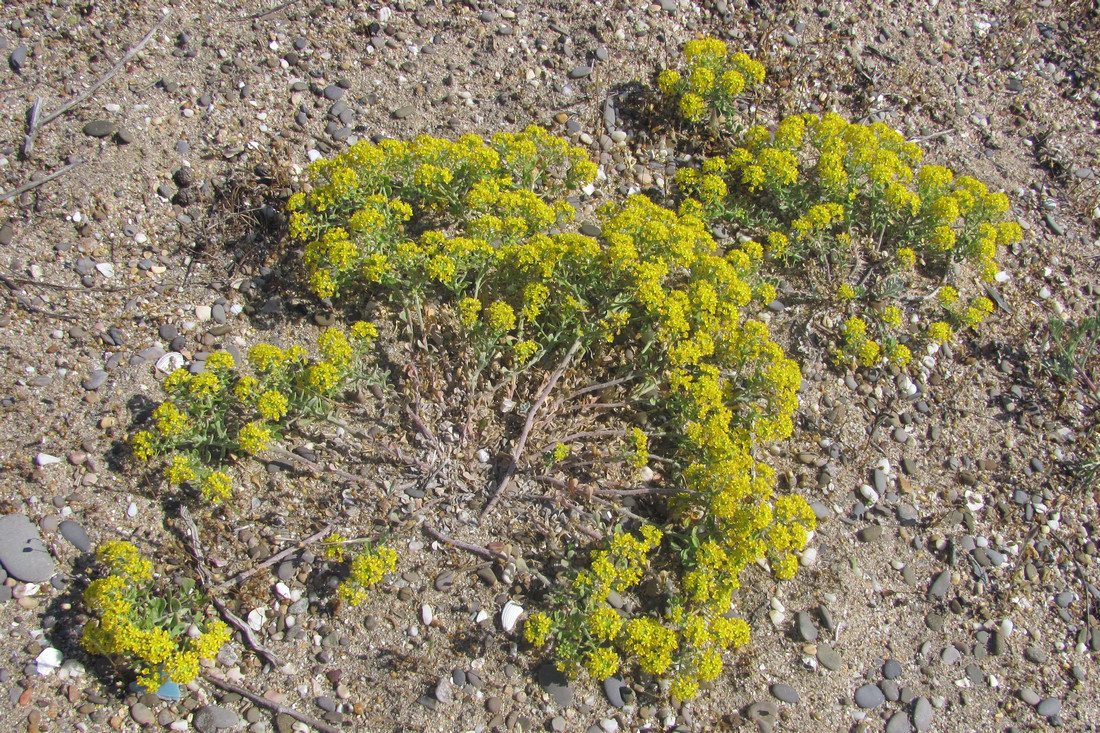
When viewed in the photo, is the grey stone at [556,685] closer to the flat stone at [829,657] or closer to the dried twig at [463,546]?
the dried twig at [463,546]

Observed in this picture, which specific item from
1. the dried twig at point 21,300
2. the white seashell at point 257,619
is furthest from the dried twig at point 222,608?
the dried twig at point 21,300

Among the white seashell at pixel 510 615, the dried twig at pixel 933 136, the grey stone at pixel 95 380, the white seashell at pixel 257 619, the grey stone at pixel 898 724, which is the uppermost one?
the dried twig at pixel 933 136

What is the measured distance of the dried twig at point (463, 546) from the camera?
15.6 feet

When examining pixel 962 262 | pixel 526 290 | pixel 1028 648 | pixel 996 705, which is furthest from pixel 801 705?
pixel 962 262

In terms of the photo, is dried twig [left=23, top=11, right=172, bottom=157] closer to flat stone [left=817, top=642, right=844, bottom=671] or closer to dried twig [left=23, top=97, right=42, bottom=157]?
dried twig [left=23, top=97, right=42, bottom=157]

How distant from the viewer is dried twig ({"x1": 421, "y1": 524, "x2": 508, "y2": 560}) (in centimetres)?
476

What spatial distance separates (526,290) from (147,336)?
2.71 metres

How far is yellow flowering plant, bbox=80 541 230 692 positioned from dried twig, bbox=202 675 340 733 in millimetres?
161

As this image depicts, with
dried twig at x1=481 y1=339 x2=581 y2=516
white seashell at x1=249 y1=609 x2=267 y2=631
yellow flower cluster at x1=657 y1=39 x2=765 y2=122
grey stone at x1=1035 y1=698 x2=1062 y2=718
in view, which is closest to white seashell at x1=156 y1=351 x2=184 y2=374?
white seashell at x1=249 y1=609 x2=267 y2=631

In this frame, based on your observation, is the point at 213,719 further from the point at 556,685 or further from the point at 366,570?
the point at 556,685

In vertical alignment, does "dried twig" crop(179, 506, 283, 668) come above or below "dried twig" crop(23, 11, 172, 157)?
below

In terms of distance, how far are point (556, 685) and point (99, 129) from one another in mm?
5289

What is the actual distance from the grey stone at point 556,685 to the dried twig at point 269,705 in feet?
3.91

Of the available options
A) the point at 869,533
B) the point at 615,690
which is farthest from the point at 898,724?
the point at 615,690
